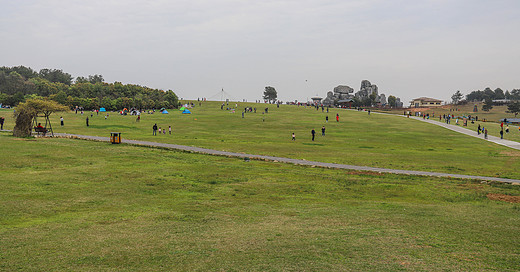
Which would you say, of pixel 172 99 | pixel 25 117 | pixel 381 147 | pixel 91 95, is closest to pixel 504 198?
pixel 381 147

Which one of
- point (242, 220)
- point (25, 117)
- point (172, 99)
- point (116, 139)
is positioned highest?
point (172, 99)

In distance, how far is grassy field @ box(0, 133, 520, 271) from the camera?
12.9 metres

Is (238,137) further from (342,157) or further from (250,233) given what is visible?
(250,233)

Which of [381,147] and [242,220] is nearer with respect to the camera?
[242,220]

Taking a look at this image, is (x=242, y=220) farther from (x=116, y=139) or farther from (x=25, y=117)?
(x=25, y=117)

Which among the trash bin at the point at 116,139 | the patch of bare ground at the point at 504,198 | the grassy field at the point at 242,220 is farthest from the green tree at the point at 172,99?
the patch of bare ground at the point at 504,198

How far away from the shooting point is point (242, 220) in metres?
18.6

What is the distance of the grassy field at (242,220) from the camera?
42.2ft

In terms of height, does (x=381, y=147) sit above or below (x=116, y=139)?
below

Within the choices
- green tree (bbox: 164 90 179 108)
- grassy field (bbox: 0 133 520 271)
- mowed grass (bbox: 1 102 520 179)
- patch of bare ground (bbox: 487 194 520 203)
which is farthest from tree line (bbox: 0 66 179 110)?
patch of bare ground (bbox: 487 194 520 203)

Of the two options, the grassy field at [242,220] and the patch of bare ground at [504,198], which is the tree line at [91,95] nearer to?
the grassy field at [242,220]

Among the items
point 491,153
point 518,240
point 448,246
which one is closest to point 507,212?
point 518,240

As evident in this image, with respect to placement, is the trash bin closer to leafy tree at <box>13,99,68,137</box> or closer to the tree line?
leafy tree at <box>13,99,68,137</box>

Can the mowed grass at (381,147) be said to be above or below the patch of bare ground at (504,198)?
above
